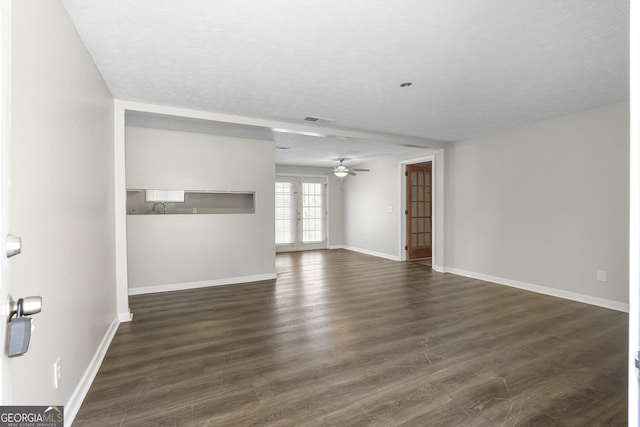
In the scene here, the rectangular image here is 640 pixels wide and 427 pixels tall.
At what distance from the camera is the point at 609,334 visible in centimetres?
302

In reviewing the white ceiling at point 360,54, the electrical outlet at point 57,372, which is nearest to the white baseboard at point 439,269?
the white ceiling at point 360,54

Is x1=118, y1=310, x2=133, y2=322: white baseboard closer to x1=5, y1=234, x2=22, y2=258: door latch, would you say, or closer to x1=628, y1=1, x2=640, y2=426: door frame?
x1=5, y1=234, x2=22, y2=258: door latch

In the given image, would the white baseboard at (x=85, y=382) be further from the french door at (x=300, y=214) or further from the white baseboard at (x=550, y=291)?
the french door at (x=300, y=214)

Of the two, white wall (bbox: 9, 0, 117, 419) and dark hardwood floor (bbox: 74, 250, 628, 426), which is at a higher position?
white wall (bbox: 9, 0, 117, 419)

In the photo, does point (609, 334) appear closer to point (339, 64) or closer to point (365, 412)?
point (365, 412)

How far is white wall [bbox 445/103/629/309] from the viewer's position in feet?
12.3

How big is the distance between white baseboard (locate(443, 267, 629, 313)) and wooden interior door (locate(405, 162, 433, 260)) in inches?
63.8

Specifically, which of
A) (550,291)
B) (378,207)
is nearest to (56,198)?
(550,291)

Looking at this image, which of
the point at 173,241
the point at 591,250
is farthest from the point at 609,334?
the point at 173,241

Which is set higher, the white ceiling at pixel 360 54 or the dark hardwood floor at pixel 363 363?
the white ceiling at pixel 360 54

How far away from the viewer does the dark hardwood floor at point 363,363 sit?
1.90 meters

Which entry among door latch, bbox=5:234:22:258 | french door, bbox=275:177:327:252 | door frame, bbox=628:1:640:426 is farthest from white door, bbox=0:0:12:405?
french door, bbox=275:177:327:252

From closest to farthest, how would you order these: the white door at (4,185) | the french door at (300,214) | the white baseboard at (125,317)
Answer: the white door at (4,185) < the white baseboard at (125,317) < the french door at (300,214)

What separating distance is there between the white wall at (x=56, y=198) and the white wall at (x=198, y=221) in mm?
1850
